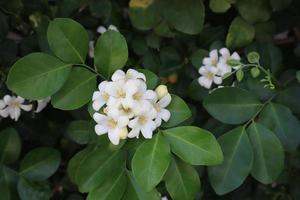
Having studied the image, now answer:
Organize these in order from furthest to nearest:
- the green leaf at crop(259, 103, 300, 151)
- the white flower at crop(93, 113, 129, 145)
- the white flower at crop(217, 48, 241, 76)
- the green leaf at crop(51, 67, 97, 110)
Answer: the white flower at crop(217, 48, 241, 76), the green leaf at crop(259, 103, 300, 151), the green leaf at crop(51, 67, 97, 110), the white flower at crop(93, 113, 129, 145)

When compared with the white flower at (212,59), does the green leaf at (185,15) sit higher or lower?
higher

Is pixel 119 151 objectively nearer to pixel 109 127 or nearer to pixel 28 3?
pixel 109 127

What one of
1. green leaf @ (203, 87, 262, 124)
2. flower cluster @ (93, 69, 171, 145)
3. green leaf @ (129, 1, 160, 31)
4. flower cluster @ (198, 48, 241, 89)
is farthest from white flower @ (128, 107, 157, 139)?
green leaf @ (129, 1, 160, 31)

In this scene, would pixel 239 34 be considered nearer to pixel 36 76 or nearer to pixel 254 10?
pixel 254 10

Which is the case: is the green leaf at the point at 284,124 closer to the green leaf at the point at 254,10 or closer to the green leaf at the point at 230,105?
the green leaf at the point at 230,105

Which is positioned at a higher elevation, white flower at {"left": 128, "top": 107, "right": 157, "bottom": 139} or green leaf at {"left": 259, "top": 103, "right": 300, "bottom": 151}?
white flower at {"left": 128, "top": 107, "right": 157, "bottom": 139}

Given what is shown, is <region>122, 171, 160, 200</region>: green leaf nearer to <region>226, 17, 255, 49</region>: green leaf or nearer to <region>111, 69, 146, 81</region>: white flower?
<region>111, 69, 146, 81</region>: white flower

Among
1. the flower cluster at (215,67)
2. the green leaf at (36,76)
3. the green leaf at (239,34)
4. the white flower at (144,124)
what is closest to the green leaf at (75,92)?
the green leaf at (36,76)
